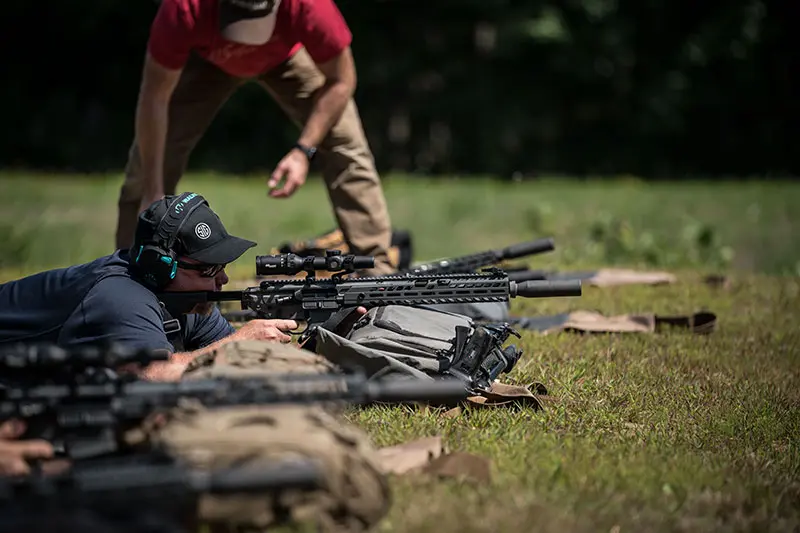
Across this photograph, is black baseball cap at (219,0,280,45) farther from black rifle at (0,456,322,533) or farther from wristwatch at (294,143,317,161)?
black rifle at (0,456,322,533)

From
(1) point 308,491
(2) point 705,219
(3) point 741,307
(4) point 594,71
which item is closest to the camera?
(1) point 308,491

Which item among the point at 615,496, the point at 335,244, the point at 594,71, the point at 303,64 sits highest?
the point at 594,71

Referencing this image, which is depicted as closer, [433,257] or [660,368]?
[660,368]

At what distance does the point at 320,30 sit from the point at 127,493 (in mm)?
4316

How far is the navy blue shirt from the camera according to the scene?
13.9 ft

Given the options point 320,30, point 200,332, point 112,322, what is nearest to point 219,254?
point 112,322

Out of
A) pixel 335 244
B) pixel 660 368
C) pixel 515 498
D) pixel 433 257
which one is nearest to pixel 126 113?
pixel 433 257

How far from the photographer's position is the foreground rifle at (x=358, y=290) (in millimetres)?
5168

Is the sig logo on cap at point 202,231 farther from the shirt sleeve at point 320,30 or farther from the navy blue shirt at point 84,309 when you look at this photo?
the shirt sleeve at point 320,30

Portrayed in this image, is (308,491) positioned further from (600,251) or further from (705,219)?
(705,219)

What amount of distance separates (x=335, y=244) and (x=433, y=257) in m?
3.56

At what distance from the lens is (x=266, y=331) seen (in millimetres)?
4707

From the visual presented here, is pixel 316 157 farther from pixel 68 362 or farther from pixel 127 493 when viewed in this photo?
pixel 127 493

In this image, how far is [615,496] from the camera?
372 cm
